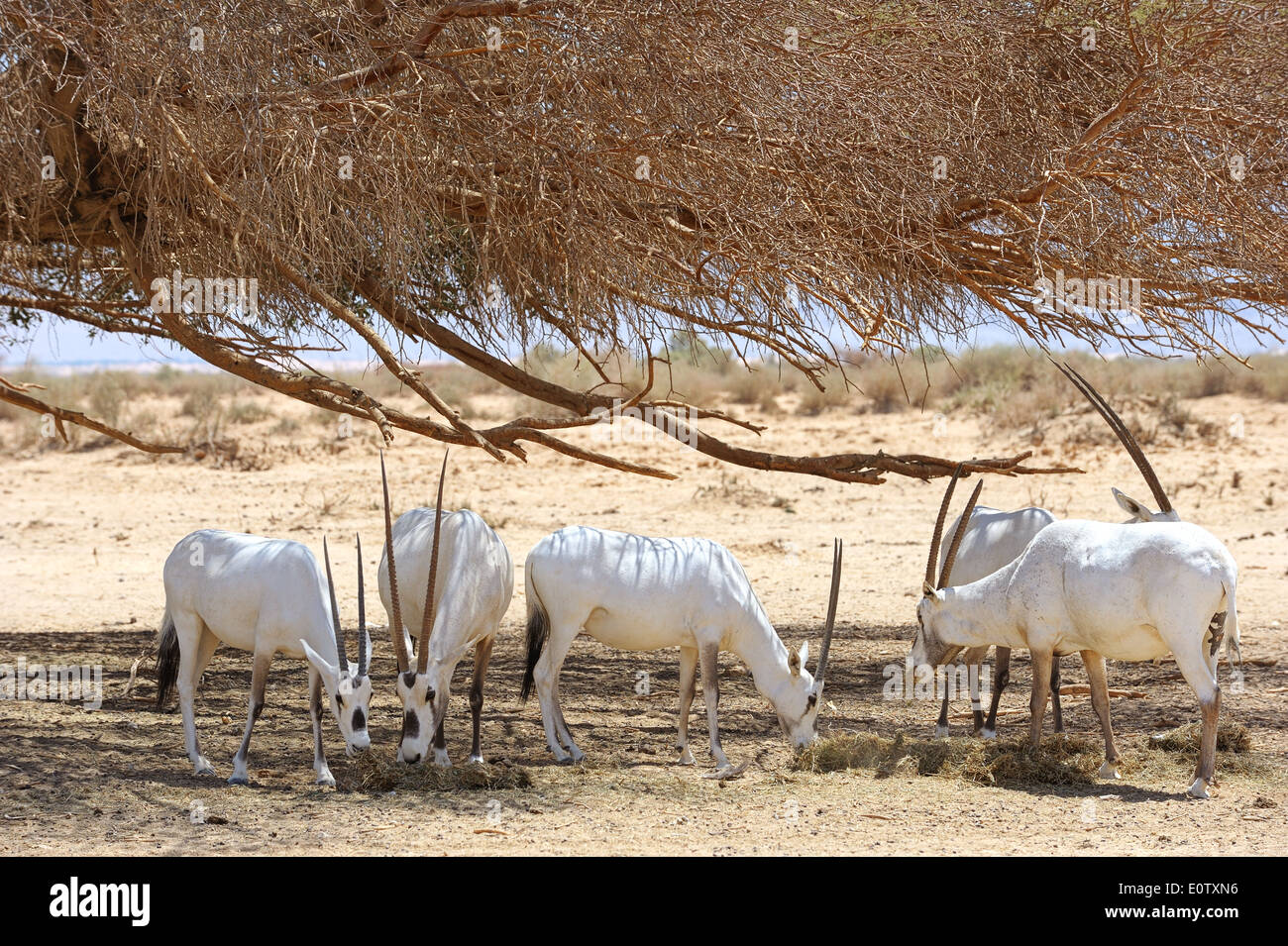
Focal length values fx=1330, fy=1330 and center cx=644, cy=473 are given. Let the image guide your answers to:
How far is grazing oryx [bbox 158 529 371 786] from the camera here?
20.0ft

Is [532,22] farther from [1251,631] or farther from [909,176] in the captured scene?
[1251,631]

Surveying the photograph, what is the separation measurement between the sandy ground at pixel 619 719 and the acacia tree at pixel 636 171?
1.61 metres

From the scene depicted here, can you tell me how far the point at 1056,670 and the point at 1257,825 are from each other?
2.00m

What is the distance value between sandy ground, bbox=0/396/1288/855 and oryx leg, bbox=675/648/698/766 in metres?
0.11

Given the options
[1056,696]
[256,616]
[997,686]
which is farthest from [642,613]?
[1056,696]

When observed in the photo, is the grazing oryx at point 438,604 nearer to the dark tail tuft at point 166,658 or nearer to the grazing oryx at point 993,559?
the dark tail tuft at point 166,658

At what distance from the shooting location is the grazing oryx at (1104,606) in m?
5.79

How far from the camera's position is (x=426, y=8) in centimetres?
641

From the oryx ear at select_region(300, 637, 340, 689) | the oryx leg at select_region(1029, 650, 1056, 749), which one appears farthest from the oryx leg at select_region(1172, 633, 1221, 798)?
the oryx ear at select_region(300, 637, 340, 689)

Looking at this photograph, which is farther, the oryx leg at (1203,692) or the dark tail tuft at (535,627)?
the dark tail tuft at (535,627)

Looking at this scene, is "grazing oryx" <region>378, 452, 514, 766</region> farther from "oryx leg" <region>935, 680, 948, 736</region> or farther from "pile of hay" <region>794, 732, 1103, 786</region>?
"oryx leg" <region>935, 680, 948, 736</region>

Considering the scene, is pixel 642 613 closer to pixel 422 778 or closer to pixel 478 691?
pixel 478 691

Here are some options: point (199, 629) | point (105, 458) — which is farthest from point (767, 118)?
point (105, 458)

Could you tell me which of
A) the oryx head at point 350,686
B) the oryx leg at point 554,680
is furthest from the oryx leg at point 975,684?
the oryx head at point 350,686
